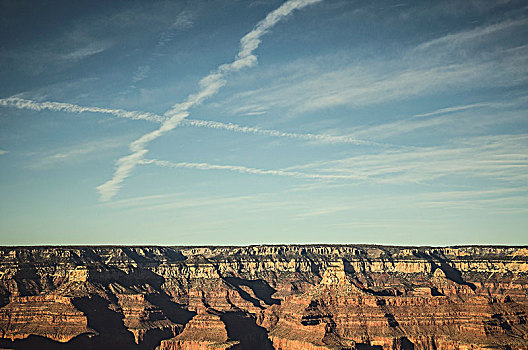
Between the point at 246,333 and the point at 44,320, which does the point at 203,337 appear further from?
the point at 44,320

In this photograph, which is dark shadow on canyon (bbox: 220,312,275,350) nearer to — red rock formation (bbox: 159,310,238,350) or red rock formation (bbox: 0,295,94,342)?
red rock formation (bbox: 159,310,238,350)

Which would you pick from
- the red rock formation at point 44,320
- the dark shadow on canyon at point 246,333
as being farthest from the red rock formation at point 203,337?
the red rock formation at point 44,320

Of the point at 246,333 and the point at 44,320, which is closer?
the point at 246,333

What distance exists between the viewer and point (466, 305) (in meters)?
178

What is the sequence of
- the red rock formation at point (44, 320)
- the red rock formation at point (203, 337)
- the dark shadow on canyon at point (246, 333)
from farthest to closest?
1. the red rock formation at point (44, 320)
2. the dark shadow on canyon at point (246, 333)
3. the red rock formation at point (203, 337)

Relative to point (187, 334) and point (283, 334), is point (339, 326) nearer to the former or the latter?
point (283, 334)

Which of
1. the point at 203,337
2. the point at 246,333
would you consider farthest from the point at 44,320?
the point at 246,333

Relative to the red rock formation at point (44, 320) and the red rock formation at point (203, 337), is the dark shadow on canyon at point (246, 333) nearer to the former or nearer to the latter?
the red rock formation at point (203, 337)

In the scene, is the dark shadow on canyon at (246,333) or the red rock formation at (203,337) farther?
the dark shadow on canyon at (246,333)

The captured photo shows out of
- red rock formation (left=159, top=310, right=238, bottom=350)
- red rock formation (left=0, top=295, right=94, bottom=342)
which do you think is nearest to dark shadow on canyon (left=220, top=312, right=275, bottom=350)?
red rock formation (left=159, top=310, right=238, bottom=350)

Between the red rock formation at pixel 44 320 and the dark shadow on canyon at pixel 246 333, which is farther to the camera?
the red rock formation at pixel 44 320

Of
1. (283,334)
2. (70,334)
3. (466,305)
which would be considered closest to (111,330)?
(70,334)

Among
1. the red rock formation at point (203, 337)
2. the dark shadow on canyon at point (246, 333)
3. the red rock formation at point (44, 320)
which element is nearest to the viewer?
the red rock formation at point (203, 337)

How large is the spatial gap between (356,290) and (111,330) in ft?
233
